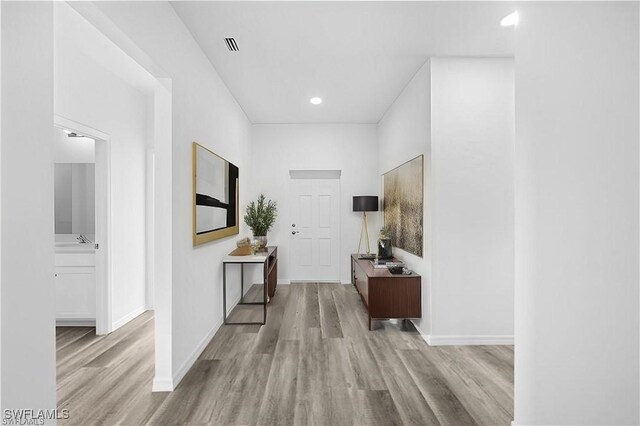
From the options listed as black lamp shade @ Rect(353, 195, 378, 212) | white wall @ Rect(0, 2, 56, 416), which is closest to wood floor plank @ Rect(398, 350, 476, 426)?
white wall @ Rect(0, 2, 56, 416)

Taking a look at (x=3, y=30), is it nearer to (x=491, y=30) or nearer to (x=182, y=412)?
(x=182, y=412)

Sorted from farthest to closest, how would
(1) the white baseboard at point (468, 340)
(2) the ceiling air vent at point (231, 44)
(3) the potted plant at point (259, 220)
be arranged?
1. (3) the potted plant at point (259, 220)
2. (1) the white baseboard at point (468, 340)
3. (2) the ceiling air vent at point (231, 44)

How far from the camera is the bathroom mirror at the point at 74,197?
158 inches

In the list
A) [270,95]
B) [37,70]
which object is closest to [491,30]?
[270,95]

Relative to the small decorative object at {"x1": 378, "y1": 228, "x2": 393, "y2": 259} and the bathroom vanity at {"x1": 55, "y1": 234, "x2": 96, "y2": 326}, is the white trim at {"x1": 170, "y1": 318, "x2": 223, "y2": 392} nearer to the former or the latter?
the bathroom vanity at {"x1": 55, "y1": 234, "x2": 96, "y2": 326}

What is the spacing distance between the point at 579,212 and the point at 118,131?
4.27 m

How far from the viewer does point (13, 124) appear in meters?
1.16

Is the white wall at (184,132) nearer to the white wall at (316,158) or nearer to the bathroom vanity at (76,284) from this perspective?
the bathroom vanity at (76,284)

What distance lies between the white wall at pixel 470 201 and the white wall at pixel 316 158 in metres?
2.70

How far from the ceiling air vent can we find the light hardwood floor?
9.23 ft

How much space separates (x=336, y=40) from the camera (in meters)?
2.98

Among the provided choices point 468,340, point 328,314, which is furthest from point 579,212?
point 328,314

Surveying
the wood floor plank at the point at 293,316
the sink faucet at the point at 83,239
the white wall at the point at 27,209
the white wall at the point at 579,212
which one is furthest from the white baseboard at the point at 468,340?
the sink faucet at the point at 83,239

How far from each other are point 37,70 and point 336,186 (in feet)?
16.7
